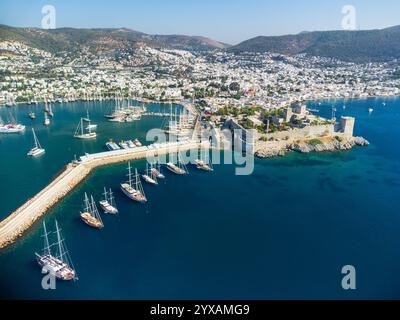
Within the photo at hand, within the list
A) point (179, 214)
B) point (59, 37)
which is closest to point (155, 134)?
point (179, 214)

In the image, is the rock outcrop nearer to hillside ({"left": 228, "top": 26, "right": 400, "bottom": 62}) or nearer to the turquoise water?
the turquoise water

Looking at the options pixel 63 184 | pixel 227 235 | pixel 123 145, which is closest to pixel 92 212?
pixel 63 184

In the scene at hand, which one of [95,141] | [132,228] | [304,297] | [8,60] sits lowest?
[304,297]

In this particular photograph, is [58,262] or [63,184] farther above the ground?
[63,184]

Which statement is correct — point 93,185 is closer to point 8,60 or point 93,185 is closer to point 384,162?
point 384,162

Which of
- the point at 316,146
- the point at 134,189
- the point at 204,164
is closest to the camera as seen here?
the point at 134,189

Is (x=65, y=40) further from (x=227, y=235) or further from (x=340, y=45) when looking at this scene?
(x=227, y=235)

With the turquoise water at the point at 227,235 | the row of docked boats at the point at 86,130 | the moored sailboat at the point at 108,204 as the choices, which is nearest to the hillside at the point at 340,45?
the row of docked boats at the point at 86,130
